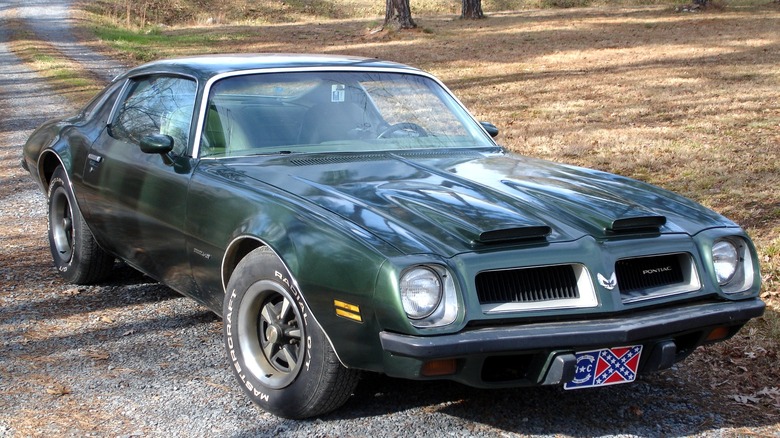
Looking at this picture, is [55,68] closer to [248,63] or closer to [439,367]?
[248,63]

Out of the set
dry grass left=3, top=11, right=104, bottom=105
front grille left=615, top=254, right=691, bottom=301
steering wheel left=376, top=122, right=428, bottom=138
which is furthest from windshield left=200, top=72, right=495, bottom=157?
dry grass left=3, top=11, right=104, bottom=105

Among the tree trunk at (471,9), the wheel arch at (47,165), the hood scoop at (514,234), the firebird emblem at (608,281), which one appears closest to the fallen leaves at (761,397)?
the firebird emblem at (608,281)

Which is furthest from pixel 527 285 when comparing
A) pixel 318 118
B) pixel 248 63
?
pixel 248 63

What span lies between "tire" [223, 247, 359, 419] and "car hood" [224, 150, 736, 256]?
38 centimetres

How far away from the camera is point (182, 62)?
17.1 ft

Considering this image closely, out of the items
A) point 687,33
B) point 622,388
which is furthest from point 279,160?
point 687,33

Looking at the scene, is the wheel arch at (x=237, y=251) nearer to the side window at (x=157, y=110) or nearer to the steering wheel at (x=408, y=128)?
the side window at (x=157, y=110)

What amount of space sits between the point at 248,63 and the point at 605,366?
259 cm

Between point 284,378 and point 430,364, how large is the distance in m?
0.74

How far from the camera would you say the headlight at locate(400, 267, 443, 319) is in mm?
3307

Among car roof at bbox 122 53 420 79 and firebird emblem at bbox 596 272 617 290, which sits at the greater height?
car roof at bbox 122 53 420 79

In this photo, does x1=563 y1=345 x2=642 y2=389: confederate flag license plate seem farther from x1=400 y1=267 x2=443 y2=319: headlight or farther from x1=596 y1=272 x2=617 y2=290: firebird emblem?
x1=400 y1=267 x2=443 y2=319: headlight

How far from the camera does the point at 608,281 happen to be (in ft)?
11.5

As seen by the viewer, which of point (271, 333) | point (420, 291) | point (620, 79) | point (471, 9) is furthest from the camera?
point (471, 9)
